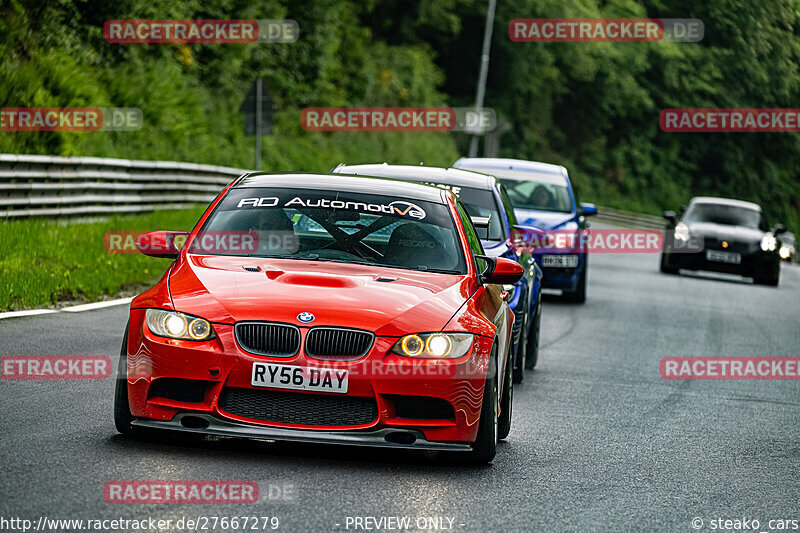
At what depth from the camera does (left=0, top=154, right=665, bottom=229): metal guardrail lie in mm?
16734

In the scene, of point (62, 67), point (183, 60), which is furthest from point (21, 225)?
point (183, 60)

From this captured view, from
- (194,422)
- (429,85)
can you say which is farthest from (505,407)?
(429,85)

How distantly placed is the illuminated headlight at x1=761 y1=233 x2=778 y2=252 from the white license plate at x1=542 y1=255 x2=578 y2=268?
954cm

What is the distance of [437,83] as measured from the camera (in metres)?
55.1

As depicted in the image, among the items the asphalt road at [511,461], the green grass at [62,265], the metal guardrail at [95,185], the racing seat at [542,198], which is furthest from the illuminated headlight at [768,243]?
the asphalt road at [511,461]

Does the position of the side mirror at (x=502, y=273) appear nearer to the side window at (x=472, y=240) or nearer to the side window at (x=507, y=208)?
the side window at (x=472, y=240)

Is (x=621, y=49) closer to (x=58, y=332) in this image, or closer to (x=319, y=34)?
(x=319, y=34)

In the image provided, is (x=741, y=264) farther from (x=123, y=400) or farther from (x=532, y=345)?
(x=123, y=400)

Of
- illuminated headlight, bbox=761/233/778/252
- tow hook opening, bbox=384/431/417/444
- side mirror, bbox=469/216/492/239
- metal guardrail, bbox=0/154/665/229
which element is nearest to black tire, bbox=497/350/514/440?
tow hook opening, bbox=384/431/417/444

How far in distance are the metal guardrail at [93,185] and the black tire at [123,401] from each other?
9.78 m

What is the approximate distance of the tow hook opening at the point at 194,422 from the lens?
6711 mm

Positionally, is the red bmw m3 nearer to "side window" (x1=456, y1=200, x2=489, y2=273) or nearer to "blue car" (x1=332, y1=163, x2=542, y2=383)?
"side window" (x1=456, y1=200, x2=489, y2=273)

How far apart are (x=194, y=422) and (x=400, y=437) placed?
943 millimetres

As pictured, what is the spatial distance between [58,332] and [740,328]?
30.4ft
